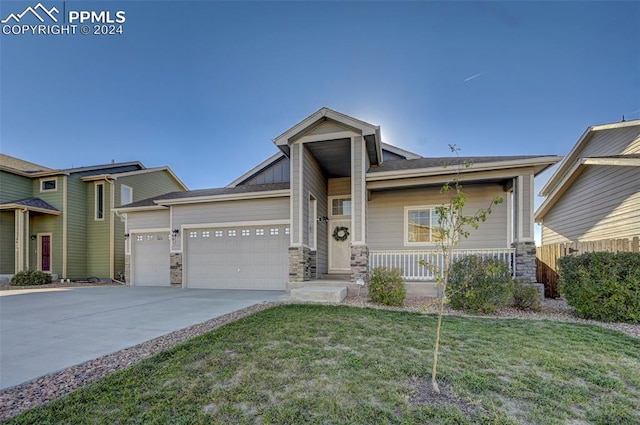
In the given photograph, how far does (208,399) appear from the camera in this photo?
272cm

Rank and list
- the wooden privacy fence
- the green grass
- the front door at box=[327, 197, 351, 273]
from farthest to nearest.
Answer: the front door at box=[327, 197, 351, 273], the wooden privacy fence, the green grass

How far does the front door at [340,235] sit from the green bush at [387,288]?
12.3ft

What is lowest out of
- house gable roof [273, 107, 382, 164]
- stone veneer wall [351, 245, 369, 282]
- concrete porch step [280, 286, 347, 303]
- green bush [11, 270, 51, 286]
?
green bush [11, 270, 51, 286]

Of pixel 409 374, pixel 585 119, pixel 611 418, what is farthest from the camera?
pixel 585 119

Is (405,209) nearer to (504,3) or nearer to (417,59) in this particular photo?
(417,59)

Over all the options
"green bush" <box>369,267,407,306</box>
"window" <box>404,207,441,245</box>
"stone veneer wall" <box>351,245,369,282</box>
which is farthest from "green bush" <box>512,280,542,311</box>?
"stone veneer wall" <box>351,245,369,282</box>

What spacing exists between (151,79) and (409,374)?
1269cm

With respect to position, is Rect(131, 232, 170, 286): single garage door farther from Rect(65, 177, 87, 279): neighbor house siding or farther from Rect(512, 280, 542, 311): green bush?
Rect(512, 280, 542, 311): green bush

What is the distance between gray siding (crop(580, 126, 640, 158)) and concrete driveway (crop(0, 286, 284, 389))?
42.9 ft

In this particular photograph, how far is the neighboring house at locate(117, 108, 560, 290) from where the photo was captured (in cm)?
861

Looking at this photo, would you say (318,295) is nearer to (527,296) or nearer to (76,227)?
(527,296)

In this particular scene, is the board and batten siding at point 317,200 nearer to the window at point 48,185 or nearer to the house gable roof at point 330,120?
the house gable roof at point 330,120

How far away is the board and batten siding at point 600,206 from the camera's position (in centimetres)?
920

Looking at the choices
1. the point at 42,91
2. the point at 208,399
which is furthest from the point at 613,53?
the point at 42,91
